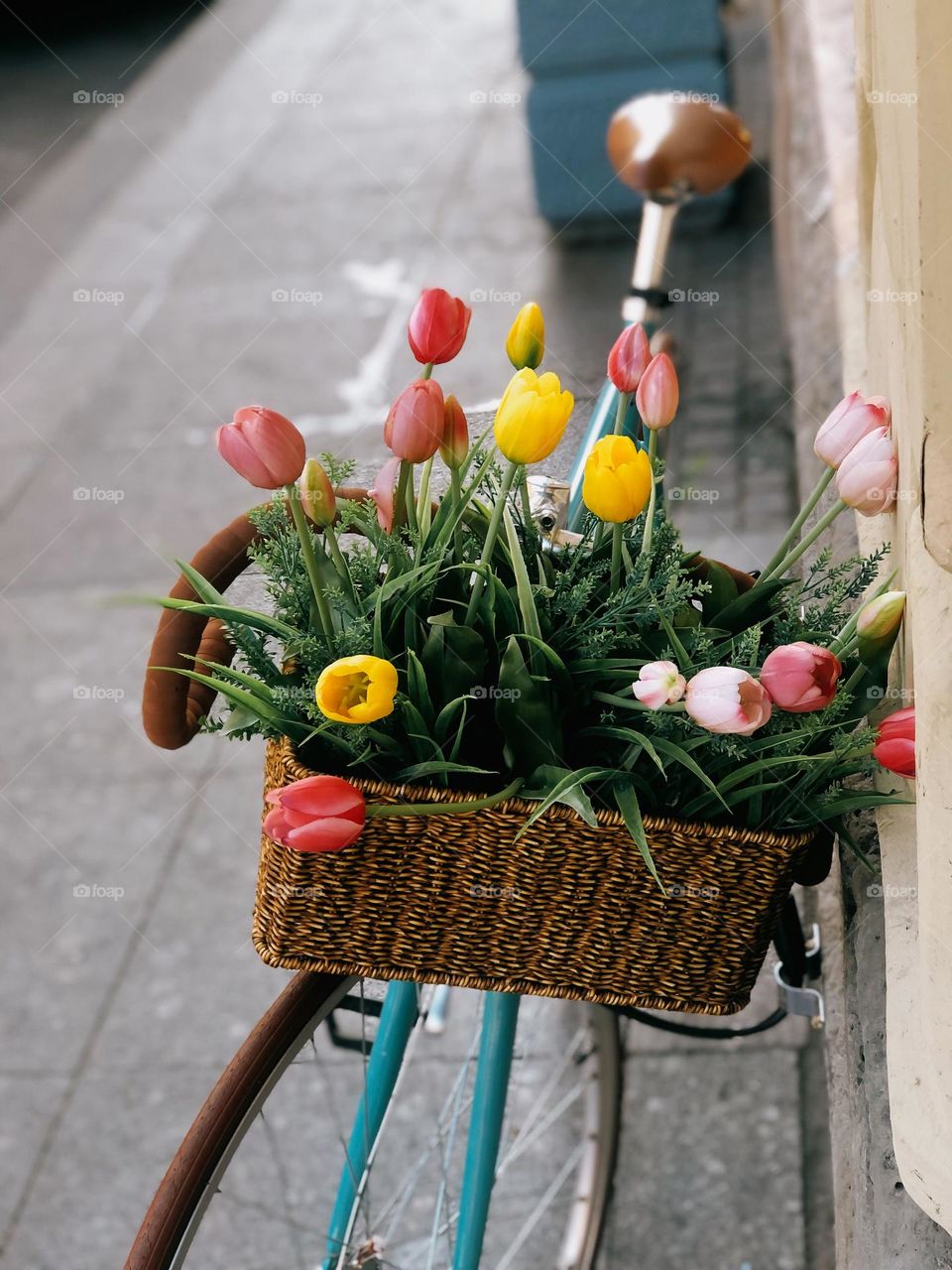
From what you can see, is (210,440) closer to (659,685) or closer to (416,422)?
(416,422)

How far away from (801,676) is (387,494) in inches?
15.3

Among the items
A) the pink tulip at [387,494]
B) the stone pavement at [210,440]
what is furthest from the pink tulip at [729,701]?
the stone pavement at [210,440]

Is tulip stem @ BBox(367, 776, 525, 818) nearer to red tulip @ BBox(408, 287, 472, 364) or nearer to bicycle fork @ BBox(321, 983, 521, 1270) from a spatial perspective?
red tulip @ BBox(408, 287, 472, 364)

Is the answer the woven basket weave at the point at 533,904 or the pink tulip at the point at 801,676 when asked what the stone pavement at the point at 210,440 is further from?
the pink tulip at the point at 801,676

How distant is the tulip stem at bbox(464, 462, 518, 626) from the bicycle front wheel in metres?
0.63

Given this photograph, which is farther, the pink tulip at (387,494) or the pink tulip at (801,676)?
the pink tulip at (387,494)

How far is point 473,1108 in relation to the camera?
148 cm

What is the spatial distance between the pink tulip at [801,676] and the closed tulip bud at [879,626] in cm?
10

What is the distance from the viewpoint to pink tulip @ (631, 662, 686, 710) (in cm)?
92

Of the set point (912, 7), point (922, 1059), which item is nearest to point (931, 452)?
point (912, 7)

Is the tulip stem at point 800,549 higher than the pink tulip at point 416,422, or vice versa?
the pink tulip at point 416,422

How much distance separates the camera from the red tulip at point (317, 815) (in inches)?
36.0

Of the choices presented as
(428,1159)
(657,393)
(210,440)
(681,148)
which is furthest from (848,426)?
(210,440)

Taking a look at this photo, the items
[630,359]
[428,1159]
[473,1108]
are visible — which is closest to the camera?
[630,359]
